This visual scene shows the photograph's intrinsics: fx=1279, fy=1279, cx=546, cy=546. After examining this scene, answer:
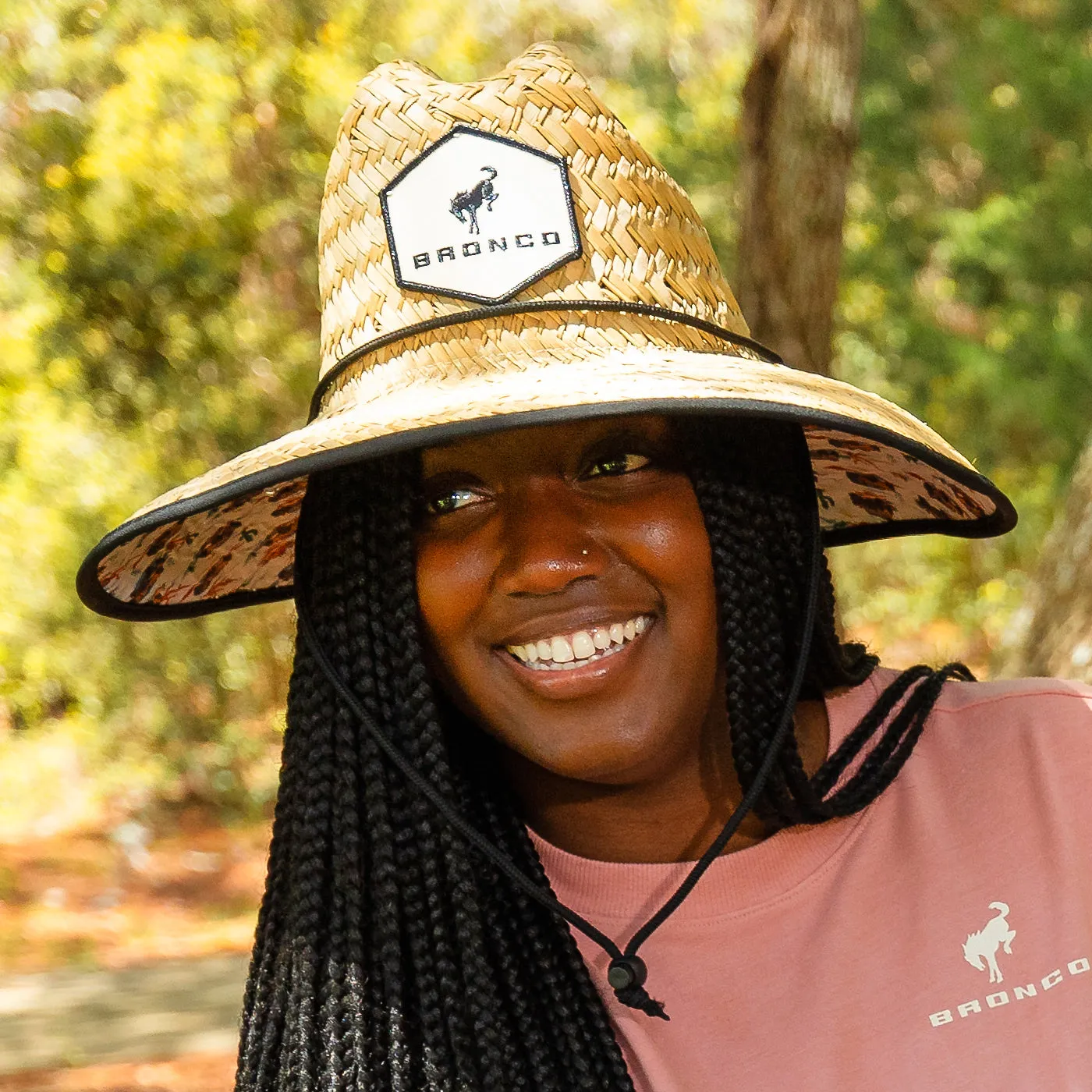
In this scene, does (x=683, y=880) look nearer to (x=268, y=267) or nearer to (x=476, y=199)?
(x=476, y=199)

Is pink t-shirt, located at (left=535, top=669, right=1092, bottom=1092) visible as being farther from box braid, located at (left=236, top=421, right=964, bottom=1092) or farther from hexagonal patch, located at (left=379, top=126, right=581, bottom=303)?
hexagonal patch, located at (left=379, top=126, right=581, bottom=303)

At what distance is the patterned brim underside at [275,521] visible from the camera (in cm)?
188

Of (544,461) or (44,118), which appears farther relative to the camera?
(44,118)

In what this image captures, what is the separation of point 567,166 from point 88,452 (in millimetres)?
6259

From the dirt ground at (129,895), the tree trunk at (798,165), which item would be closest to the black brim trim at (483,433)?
the tree trunk at (798,165)

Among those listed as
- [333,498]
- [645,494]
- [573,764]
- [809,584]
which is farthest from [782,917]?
[333,498]

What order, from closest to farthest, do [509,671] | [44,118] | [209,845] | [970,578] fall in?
[509,671]
[44,118]
[209,845]
[970,578]

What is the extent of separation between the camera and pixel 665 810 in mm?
1873

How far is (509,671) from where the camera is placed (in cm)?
174

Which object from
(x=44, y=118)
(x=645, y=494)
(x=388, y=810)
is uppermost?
(x=44, y=118)

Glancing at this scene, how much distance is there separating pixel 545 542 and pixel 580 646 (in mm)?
144

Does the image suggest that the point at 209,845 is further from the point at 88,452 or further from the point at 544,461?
the point at 544,461

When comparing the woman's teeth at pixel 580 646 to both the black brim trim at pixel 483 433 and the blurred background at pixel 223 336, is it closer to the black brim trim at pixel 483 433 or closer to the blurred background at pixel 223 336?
the black brim trim at pixel 483 433

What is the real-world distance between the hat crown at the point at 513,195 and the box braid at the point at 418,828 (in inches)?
8.3
